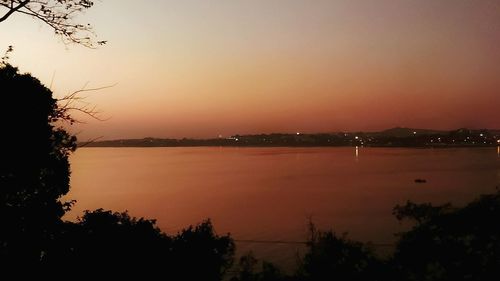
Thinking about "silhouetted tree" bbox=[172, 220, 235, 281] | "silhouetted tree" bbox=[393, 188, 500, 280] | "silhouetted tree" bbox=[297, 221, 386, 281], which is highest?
"silhouetted tree" bbox=[393, 188, 500, 280]

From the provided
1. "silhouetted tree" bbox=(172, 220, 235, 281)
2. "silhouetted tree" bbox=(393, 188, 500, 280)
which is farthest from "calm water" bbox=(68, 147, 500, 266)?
"silhouetted tree" bbox=(393, 188, 500, 280)

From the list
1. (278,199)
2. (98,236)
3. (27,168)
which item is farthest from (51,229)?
(278,199)

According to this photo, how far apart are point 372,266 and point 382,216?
2746 centimetres

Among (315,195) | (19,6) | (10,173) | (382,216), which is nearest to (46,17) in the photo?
(19,6)

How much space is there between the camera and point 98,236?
24.5 ft

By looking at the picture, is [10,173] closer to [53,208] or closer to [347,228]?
[53,208]

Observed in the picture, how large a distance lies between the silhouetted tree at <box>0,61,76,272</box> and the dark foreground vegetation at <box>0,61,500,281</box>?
0.01m

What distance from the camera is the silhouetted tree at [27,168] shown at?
679 cm

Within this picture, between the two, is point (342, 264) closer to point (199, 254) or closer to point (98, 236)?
point (199, 254)

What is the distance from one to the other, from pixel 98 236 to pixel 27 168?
1.48 m

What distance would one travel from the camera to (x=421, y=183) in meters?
52.5

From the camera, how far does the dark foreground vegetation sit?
5.76 metres

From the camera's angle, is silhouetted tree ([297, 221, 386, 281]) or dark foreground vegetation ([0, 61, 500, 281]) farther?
dark foreground vegetation ([0, 61, 500, 281])

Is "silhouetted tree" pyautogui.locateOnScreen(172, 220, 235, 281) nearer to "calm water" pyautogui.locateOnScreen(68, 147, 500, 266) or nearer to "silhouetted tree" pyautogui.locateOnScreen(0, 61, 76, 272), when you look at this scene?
"silhouetted tree" pyautogui.locateOnScreen(0, 61, 76, 272)
